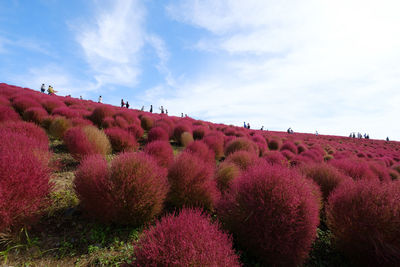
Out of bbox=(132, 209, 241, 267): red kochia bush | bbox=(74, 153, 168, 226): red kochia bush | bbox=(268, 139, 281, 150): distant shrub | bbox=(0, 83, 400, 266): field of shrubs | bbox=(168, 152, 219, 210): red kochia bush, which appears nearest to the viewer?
bbox=(132, 209, 241, 267): red kochia bush

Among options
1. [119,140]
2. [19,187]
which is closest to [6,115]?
[119,140]

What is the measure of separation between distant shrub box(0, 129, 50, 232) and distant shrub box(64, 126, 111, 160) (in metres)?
1.62

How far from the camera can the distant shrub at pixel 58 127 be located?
5219 mm

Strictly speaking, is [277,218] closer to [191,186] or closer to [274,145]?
[191,186]

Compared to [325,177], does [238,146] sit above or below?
above

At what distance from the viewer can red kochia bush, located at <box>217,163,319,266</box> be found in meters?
2.08

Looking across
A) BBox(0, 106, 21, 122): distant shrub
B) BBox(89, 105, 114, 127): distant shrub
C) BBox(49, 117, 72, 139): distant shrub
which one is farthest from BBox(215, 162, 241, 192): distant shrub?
BBox(89, 105, 114, 127): distant shrub

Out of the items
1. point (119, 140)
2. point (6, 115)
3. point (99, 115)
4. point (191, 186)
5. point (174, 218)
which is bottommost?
point (191, 186)

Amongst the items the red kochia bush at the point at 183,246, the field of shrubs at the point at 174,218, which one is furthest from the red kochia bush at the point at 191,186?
the red kochia bush at the point at 183,246

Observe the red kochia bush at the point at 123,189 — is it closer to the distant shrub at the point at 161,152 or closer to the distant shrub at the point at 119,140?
the distant shrub at the point at 161,152

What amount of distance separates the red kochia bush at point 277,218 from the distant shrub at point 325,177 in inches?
79.8

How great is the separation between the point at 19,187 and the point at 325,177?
528cm

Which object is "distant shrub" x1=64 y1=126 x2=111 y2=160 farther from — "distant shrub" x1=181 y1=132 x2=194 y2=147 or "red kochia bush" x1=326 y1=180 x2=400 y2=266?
"red kochia bush" x1=326 y1=180 x2=400 y2=266

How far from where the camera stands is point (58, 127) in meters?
5.22
